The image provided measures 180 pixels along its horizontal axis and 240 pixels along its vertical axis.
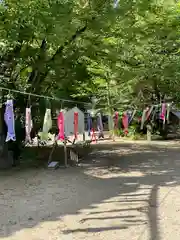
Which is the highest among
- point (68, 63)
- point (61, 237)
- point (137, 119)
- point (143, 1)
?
point (143, 1)

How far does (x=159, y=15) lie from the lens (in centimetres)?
1218

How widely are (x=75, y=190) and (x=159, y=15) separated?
6887mm

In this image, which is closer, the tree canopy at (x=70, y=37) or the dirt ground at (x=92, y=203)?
the dirt ground at (x=92, y=203)

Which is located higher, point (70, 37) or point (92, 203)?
point (70, 37)

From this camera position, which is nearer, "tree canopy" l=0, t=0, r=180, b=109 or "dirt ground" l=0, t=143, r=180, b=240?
"dirt ground" l=0, t=143, r=180, b=240

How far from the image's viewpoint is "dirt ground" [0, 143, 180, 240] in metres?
5.19

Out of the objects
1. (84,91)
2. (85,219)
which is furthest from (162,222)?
(84,91)

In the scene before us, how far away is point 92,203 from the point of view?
21.9ft

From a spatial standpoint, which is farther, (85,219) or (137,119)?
(137,119)

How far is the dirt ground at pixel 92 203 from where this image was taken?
5188 millimetres

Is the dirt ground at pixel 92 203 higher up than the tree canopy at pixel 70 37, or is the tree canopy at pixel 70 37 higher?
the tree canopy at pixel 70 37

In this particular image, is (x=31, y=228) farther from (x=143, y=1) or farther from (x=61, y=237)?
(x=143, y=1)

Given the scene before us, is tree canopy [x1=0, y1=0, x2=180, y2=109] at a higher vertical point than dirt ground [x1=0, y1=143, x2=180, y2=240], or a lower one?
higher

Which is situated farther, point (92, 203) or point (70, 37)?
point (70, 37)
